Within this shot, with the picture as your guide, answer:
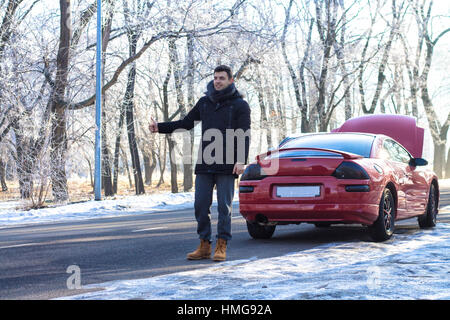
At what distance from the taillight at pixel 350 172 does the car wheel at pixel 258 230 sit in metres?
1.46

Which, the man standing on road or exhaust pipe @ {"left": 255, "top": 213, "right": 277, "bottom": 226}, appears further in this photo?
exhaust pipe @ {"left": 255, "top": 213, "right": 277, "bottom": 226}

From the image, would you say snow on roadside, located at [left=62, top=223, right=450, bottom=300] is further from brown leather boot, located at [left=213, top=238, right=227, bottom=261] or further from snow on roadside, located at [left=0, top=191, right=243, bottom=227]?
snow on roadside, located at [left=0, top=191, right=243, bottom=227]

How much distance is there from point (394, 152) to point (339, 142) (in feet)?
3.76

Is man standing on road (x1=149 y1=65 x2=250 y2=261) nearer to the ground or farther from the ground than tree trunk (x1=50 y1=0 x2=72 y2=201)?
nearer to the ground

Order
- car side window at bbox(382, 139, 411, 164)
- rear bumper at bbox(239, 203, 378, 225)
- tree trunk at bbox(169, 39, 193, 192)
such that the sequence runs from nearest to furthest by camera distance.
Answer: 1. rear bumper at bbox(239, 203, 378, 225)
2. car side window at bbox(382, 139, 411, 164)
3. tree trunk at bbox(169, 39, 193, 192)

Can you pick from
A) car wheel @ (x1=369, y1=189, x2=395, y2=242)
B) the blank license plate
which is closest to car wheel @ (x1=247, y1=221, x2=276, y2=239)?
the blank license plate

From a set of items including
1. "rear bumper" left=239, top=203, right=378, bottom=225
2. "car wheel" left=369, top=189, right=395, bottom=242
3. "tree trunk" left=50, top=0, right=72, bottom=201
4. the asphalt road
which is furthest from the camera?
"tree trunk" left=50, top=0, right=72, bottom=201

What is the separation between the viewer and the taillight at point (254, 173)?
840cm

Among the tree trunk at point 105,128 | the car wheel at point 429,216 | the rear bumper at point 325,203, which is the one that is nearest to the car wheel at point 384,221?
the rear bumper at point 325,203

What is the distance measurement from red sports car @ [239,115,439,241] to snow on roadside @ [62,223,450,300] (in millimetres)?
644

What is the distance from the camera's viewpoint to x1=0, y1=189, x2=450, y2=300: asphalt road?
5.89 meters

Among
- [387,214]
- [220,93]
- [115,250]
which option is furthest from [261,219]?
[220,93]

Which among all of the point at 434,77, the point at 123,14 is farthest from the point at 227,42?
the point at 434,77

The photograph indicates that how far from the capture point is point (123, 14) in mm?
24656
